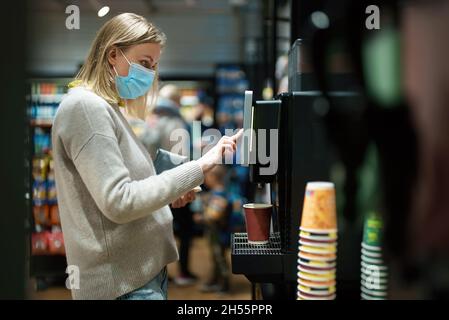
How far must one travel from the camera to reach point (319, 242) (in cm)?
113

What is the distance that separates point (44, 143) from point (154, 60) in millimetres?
3408

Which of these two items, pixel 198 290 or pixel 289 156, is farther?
pixel 198 290

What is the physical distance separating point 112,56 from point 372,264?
2.76 feet

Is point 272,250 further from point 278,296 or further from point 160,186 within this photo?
point 278,296

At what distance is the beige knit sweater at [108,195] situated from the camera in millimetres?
1191

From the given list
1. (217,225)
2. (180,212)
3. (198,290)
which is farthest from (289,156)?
(180,212)

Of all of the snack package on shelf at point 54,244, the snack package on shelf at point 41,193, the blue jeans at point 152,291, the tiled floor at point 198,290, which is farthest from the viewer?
the snack package on shelf at point 54,244

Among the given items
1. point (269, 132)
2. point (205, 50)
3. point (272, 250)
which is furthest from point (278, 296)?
point (205, 50)

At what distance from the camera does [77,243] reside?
1288 mm

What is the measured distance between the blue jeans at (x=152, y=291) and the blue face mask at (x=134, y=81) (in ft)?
1.65

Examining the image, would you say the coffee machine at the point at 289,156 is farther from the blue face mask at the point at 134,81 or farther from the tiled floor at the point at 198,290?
the tiled floor at the point at 198,290

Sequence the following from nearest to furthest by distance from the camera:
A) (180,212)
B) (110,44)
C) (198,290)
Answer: (110,44) < (198,290) < (180,212)

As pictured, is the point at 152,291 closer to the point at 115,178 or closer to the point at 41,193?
the point at 115,178

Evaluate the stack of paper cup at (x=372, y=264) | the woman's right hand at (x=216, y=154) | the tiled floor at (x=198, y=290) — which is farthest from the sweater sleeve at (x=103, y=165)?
the tiled floor at (x=198, y=290)
